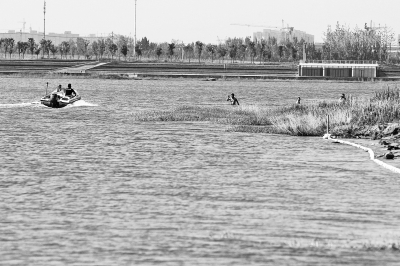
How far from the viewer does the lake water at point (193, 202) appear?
23281 millimetres

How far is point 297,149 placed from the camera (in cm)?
4925

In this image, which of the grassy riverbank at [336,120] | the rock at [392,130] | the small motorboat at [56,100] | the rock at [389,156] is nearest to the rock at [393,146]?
the rock at [389,156]

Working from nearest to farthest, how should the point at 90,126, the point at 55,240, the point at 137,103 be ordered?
the point at 55,240 → the point at 90,126 → the point at 137,103

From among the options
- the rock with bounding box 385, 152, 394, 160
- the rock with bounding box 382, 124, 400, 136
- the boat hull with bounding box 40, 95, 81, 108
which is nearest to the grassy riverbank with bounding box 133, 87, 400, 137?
the rock with bounding box 382, 124, 400, 136

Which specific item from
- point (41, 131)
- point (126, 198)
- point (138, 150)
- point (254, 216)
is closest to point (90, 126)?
point (41, 131)

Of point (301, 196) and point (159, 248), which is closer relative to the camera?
point (159, 248)

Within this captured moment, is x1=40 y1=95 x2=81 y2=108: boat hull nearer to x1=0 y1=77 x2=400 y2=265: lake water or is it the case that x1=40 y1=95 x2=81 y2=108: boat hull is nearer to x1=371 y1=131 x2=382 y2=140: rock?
x1=0 y1=77 x2=400 y2=265: lake water

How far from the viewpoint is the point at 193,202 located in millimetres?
31141

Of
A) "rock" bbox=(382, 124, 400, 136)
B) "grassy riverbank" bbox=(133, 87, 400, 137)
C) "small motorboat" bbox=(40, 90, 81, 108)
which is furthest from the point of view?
"small motorboat" bbox=(40, 90, 81, 108)

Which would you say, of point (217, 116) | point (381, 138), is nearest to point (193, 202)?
point (381, 138)

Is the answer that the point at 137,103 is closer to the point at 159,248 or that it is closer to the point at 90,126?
the point at 90,126

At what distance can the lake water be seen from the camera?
76.4 ft

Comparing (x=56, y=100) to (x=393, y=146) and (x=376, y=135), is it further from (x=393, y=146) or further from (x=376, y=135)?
(x=393, y=146)

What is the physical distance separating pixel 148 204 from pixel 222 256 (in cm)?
826
